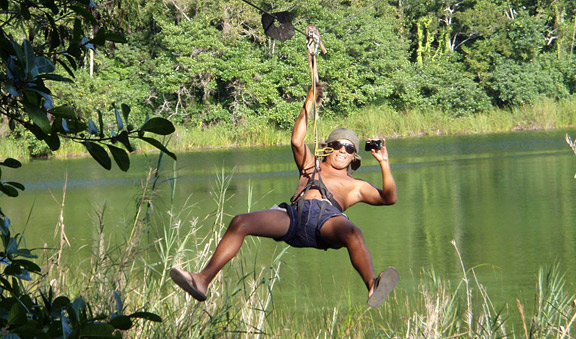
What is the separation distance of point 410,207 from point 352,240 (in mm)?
11437

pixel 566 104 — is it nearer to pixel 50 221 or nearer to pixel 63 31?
pixel 50 221

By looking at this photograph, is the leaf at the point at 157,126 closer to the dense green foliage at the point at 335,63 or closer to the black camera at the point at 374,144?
the black camera at the point at 374,144

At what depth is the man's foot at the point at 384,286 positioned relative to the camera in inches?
153

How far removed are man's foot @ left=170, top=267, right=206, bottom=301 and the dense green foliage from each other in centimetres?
2364

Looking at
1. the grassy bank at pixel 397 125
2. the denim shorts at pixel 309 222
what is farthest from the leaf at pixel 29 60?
the grassy bank at pixel 397 125

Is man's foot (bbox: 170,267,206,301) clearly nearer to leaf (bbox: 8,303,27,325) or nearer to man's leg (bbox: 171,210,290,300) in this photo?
man's leg (bbox: 171,210,290,300)

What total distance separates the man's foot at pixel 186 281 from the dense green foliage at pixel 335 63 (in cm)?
2364

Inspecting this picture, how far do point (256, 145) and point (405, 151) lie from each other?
23.0 ft

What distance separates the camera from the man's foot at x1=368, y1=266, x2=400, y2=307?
388cm

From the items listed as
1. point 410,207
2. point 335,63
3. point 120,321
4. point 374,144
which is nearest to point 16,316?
point 120,321

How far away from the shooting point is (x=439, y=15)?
3650cm

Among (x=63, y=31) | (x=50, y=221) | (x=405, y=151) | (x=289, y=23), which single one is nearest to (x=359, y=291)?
(x=289, y=23)

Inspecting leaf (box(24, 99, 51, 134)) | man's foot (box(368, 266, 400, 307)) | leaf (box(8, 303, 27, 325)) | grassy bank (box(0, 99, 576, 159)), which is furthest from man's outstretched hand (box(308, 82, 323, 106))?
A: grassy bank (box(0, 99, 576, 159))

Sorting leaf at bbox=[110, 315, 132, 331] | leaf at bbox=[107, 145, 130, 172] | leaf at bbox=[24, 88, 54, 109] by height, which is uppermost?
leaf at bbox=[24, 88, 54, 109]
